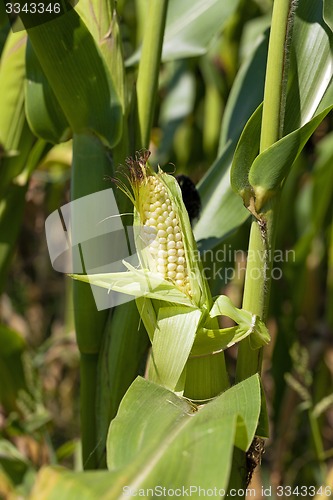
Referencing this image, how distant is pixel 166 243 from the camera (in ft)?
1.72

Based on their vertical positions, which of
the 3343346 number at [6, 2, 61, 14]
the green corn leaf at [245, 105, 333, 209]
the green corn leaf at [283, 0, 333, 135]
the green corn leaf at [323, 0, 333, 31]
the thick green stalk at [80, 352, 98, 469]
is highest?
the 3343346 number at [6, 2, 61, 14]

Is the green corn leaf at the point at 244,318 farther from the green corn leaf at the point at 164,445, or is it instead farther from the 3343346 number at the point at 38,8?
the 3343346 number at the point at 38,8

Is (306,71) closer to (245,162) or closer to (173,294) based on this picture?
(245,162)

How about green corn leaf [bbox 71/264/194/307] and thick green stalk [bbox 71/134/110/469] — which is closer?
green corn leaf [bbox 71/264/194/307]

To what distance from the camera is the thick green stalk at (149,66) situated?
0.66 metres

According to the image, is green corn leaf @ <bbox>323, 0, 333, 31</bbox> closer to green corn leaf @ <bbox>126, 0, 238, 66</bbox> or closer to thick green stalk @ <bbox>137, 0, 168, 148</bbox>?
thick green stalk @ <bbox>137, 0, 168, 148</bbox>

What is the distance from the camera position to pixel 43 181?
4.93 ft

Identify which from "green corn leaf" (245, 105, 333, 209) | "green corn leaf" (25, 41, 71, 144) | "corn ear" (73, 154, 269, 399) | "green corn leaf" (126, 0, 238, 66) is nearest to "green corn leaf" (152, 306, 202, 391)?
"corn ear" (73, 154, 269, 399)

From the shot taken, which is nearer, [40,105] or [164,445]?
[164,445]

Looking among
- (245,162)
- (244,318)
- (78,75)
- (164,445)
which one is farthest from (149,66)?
(164,445)

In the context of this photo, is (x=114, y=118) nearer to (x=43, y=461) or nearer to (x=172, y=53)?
(x=172, y=53)

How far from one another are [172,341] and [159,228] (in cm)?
9

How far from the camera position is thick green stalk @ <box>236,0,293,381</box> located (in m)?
0.51

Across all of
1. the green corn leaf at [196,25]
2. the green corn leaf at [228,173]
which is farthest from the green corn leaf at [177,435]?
the green corn leaf at [196,25]
